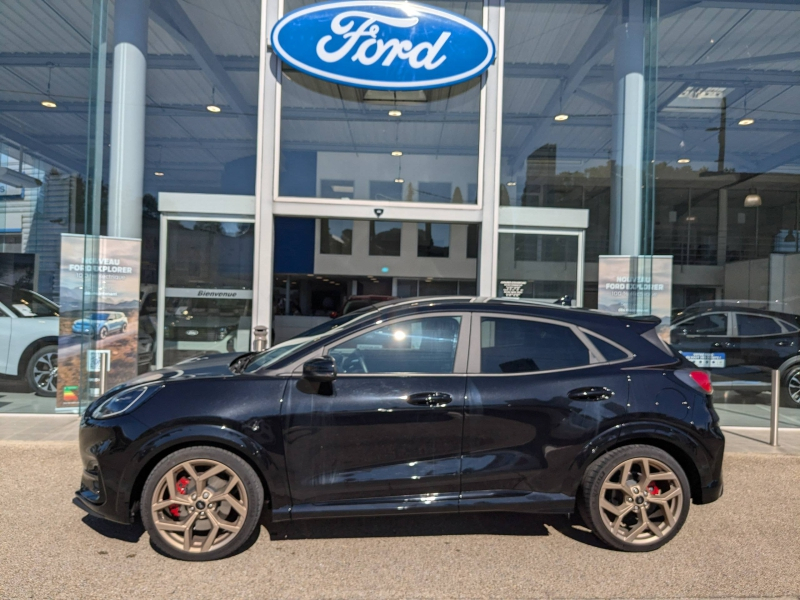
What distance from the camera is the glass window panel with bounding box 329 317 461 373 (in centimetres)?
369

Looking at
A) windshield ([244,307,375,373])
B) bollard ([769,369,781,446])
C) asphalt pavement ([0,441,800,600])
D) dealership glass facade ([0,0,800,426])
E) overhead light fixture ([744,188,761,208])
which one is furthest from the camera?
overhead light fixture ([744,188,761,208])

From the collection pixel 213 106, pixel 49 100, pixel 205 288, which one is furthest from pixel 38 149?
pixel 205 288

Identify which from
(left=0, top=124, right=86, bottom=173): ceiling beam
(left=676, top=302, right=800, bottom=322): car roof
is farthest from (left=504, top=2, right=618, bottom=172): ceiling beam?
(left=0, top=124, right=86, bottom=173): ceiling beam

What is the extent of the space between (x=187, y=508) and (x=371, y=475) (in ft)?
3.73

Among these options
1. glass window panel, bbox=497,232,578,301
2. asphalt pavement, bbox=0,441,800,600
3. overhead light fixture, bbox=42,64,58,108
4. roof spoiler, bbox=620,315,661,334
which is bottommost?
asphalt pavement, bbox=0,441,800,600

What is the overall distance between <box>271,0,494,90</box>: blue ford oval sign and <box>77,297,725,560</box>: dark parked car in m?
5.36

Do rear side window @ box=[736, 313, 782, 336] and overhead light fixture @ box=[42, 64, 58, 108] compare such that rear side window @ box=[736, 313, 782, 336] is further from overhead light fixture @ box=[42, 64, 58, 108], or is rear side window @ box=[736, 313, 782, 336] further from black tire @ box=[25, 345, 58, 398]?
overhead light fixture @ box=[42, 64, 58, 108]

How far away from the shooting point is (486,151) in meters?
8.41

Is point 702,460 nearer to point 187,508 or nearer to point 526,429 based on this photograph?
point 526,429

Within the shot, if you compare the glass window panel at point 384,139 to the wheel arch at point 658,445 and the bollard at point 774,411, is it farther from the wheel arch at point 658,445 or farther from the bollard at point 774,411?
the wheel arch at point 658,445

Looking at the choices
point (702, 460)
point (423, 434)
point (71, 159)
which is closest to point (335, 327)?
point (423, 434)

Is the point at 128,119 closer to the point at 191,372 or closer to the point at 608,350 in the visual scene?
the point at 191,372

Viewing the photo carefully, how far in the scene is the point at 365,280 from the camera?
12695 mm

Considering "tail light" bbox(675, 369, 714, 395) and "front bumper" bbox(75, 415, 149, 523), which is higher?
"tail light" bbox(675, 369, 714, 395)
